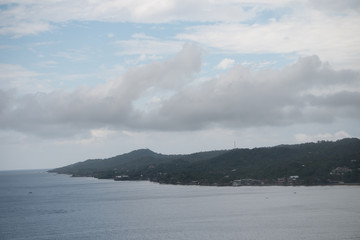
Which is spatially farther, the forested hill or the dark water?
the forested hill

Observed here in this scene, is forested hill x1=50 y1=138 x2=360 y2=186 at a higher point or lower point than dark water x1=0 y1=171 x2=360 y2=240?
higher

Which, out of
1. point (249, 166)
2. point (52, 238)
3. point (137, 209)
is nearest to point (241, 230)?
point (52, 238)

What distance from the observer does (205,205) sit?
8000cm

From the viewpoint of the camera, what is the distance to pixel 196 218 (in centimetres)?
6544

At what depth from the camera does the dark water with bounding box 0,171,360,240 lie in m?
53.2

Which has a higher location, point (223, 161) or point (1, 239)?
point (223, 161)

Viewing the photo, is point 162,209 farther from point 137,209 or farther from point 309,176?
point 309,176

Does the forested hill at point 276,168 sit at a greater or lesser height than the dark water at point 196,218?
greater

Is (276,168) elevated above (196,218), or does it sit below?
above

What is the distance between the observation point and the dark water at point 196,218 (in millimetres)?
53156

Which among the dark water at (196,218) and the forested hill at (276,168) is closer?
the dark water at (196,218)

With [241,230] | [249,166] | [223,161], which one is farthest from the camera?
[223,161]

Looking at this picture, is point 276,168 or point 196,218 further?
point 276,168

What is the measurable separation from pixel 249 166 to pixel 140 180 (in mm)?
53498
